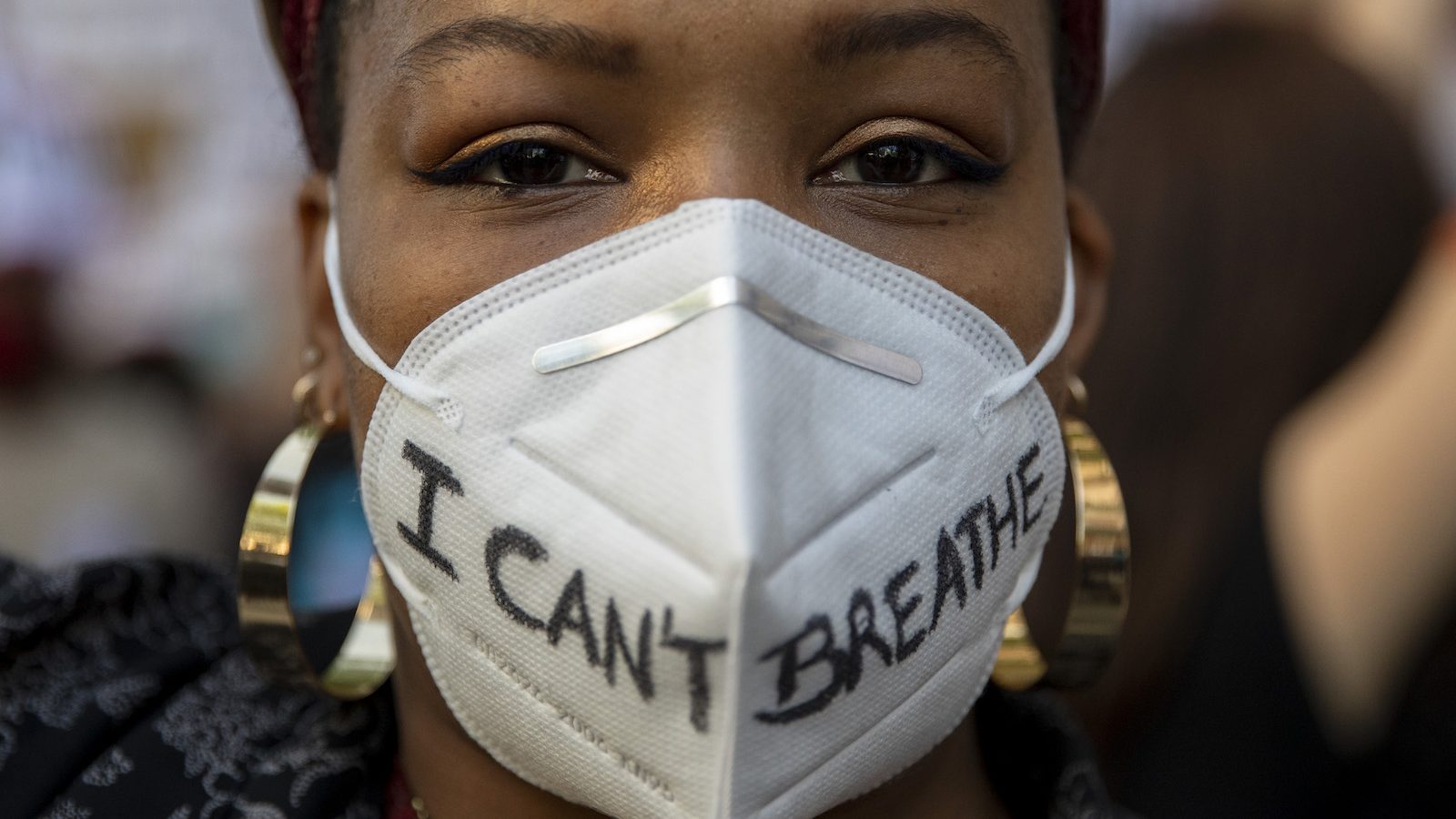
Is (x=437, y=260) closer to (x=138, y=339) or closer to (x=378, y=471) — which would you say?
(x=378, y=471)

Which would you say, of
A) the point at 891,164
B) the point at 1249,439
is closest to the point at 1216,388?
the point at 1249,439

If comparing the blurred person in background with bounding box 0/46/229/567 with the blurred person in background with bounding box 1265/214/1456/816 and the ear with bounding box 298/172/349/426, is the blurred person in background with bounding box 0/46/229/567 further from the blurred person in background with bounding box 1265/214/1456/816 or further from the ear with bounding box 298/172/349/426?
the blurred person in background with bounding box 1265/214/1456/816

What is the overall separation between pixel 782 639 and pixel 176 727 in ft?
3.00

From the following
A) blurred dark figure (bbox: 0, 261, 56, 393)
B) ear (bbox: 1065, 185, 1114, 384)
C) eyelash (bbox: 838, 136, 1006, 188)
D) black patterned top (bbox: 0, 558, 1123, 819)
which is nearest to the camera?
eyelash (bbox: 838, 136, 1006, 188)

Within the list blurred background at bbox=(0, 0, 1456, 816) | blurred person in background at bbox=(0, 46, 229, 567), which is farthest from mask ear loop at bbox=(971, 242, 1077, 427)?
blurred person in background at bbox=(0, 46, 229, 567)

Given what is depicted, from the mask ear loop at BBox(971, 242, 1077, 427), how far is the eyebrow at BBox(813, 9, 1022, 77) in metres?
0.27

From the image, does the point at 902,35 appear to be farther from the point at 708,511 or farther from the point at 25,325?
the point at 25,325

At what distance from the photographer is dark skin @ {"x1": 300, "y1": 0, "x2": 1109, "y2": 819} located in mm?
1305

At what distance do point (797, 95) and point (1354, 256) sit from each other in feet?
6.25

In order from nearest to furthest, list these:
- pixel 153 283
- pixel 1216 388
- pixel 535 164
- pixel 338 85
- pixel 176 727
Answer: pixel 535 164 < pixel 338 85 < pixel 176 727 < pixel 1216 388 < pixel 153 283

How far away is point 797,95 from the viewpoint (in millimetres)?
1329

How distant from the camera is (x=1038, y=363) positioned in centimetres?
145

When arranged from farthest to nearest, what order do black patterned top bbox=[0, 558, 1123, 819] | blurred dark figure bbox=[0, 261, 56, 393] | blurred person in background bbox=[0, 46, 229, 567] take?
blurred dark figure bbox=[0, 261, 56, 393] → blurred person in background bbox=[0, 46, 229, 567] → black patterned top bbox=[0, 558, 1123, 819]

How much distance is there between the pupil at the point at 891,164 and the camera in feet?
4.66
